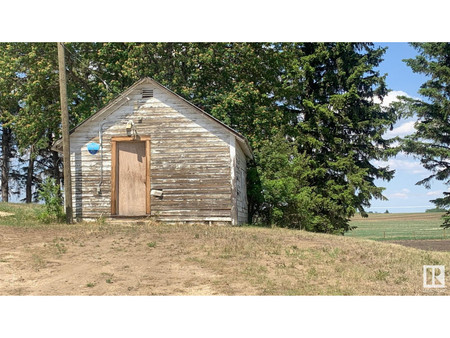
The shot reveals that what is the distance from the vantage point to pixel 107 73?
26.4 m

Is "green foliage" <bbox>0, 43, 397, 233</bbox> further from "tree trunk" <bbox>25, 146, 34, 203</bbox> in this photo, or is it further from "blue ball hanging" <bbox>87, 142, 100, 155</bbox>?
"tree trunk" <bbox>25, 146, 34, 203</bbox>

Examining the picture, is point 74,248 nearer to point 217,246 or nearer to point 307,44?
point 217,246

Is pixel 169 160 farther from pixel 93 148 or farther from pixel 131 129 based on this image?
pixel 93 148

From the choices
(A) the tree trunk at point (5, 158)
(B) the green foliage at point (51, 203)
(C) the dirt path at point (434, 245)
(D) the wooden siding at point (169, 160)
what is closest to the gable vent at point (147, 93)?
(D) the wooden siding at point (169, 160)

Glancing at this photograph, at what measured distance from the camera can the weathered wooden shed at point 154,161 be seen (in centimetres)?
1692

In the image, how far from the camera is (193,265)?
1079cm

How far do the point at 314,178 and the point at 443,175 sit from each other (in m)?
8.12

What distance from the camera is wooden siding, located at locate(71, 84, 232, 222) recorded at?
16.9 metres

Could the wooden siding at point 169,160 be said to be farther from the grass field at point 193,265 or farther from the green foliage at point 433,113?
the green foliage at point 433,113

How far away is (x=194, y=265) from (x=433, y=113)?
2236 cm

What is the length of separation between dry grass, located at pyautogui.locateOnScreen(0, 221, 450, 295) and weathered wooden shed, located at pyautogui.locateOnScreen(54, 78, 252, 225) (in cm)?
241

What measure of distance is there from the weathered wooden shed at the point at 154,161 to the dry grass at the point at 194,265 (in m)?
2.41

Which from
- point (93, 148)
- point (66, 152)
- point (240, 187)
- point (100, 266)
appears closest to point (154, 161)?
point (93, 148)

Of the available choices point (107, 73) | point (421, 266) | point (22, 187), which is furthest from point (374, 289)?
point (22, 187)
